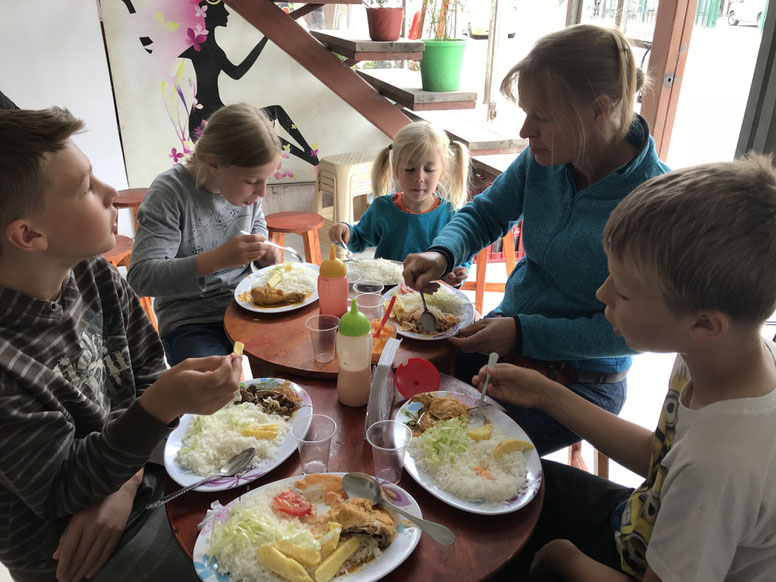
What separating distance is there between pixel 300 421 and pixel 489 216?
3.99 ft

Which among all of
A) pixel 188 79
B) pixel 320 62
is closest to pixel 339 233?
pixel 320 62

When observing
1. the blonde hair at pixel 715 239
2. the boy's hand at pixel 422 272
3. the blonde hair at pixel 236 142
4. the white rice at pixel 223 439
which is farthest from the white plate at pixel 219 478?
the blonde hair at pixel 236 142

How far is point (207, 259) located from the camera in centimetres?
198

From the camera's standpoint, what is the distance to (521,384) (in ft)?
4.45

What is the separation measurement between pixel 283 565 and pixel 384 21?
352 centimetres

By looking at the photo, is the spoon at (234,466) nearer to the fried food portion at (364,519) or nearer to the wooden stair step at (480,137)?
the fried food portion at (364,519)

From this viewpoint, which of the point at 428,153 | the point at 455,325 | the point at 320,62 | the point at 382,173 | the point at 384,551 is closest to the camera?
the point at 384,551

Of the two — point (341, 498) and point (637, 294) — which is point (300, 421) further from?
point (637, 294)

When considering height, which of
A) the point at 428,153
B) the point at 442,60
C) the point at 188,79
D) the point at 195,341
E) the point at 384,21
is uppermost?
the point at 384,21

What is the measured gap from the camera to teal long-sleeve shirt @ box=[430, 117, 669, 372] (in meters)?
1.66

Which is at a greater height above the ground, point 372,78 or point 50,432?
point 372,78

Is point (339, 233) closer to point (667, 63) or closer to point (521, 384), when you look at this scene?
point (521, 384)

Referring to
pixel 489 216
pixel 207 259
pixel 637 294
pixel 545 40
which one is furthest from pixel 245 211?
pixel 637 294

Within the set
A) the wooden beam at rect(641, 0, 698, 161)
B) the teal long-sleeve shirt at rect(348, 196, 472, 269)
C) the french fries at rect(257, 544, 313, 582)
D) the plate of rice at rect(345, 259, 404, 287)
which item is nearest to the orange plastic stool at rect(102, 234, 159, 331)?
the teal long-sleeve shirt at rect(348, 196, 472, 269)
